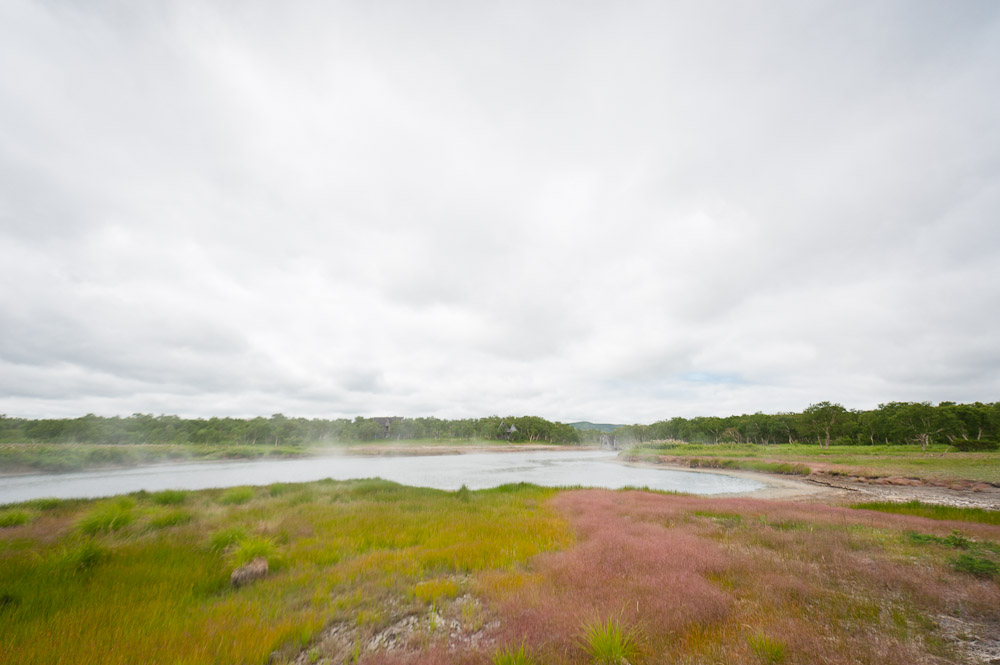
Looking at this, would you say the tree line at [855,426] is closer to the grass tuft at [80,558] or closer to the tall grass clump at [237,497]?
the tall grass clump at [237,497]

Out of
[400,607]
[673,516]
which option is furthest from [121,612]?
[673,516]

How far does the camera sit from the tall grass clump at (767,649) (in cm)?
463

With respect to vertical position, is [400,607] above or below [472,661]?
below

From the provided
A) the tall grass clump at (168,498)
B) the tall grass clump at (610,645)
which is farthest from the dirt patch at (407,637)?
the tall grass clump at (168,498)

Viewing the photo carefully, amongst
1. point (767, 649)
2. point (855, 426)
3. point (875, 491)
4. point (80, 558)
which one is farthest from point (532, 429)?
point (767, 649)

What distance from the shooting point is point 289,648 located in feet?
18.1

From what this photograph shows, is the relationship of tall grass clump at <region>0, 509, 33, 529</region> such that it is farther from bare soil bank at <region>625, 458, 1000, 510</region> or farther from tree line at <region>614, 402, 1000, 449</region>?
tree line at <region>614, 402, 1000, 449</region>

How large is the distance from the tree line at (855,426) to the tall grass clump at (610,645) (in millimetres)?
91006

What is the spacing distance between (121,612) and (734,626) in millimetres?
11076

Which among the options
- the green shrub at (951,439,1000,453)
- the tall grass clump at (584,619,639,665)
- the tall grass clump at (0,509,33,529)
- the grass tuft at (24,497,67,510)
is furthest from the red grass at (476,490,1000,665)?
the green shrub at (951,439,1000,453)

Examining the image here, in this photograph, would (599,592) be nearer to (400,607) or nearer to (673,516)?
(400,607)

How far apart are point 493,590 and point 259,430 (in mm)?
138984

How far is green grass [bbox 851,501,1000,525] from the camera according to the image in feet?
45.9

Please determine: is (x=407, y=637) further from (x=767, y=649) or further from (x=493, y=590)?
(x=767, y=649)
